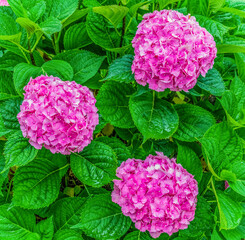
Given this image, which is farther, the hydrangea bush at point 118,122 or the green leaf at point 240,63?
the green leaf at point 240,63

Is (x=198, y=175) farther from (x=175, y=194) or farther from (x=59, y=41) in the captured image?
(x=59, y=41)

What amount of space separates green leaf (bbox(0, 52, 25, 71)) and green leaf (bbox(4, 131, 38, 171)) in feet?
0.83

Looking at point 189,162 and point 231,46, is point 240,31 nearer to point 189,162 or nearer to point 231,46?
point 231,46

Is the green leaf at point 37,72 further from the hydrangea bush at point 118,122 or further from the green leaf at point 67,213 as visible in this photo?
the green leaf at point 67,213

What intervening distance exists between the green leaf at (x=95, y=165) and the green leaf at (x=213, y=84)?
1.20 ft

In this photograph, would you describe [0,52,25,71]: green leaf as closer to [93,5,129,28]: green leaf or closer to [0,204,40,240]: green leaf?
[93,5,129,28]: green leaf

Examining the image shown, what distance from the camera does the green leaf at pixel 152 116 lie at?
2.86 feet

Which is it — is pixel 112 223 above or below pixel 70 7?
below

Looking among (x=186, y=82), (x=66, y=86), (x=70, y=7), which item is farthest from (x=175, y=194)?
(x=70, y=7)

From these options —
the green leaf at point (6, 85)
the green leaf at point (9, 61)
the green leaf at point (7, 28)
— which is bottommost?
the green leaf at point (6, 85)

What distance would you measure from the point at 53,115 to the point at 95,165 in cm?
22

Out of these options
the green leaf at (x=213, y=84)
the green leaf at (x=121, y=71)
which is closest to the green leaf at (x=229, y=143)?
the green leaf at (x=213, y=84)

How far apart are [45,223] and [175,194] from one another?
42cm

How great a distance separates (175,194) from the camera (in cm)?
83
